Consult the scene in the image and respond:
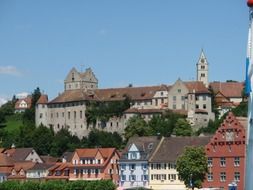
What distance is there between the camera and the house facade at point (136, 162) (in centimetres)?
9256

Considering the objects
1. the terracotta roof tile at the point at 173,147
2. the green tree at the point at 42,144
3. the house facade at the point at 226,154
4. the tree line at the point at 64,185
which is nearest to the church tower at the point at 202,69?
the green tree at the point at 42,144

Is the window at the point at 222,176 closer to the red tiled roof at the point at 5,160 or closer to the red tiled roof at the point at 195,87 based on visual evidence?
the red tiled roof at the point at 5,160

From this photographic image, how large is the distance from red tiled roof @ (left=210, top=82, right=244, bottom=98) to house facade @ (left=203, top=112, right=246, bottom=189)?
274 feet

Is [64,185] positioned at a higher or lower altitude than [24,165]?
lower

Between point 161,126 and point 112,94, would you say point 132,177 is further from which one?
point 112,94

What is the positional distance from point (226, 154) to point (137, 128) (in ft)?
177

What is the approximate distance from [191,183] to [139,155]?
63.5ft

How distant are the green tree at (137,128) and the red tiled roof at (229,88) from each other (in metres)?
32.5

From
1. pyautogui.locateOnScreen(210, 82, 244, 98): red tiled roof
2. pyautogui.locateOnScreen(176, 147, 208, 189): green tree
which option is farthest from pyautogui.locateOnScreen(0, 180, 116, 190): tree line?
pyautogui.locateOnScreen(210, 82, 244, 98): red tiled roof

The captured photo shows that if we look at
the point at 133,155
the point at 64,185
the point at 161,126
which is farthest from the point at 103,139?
the point at 64,185

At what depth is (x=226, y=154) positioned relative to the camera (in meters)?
79.2

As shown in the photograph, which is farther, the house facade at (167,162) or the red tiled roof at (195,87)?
the red tiled roof at (195,87)

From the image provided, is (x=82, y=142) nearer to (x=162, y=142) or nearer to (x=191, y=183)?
(x=162, y=142)

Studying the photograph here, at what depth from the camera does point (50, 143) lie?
132 meters
